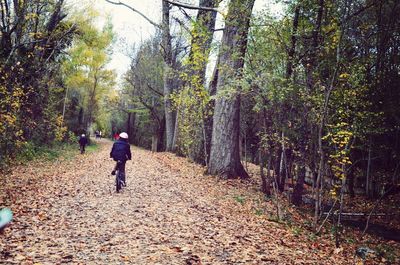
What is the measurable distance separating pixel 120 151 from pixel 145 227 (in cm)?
446

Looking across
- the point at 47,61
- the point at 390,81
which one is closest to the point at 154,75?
the point at 47,61

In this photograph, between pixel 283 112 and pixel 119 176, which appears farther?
pixel 119 176

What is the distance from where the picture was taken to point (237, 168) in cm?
1510

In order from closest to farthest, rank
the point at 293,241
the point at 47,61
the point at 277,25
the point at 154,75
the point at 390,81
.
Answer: the point at 293,241
the point at 277,25
the point at 390,81
the point at 47,61
the point at 154,75

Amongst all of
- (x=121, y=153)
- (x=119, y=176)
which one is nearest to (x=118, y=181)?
(x=119, y=176)

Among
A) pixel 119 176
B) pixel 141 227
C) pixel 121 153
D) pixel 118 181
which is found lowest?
pixel 141 227

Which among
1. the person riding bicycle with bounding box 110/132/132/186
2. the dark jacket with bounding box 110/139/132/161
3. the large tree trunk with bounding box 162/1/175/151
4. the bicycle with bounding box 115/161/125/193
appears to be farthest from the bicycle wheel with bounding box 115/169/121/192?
the large tree trunk with bounding box 162/1/175/151

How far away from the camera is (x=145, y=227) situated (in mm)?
7500

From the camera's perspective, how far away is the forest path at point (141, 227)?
19.3ft

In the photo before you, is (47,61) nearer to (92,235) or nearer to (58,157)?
(58,157)

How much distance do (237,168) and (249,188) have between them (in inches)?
55.6

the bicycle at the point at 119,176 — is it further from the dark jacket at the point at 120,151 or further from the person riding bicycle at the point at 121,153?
the dark jacket at the point at 120,151

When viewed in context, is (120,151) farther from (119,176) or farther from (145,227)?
(145,227)

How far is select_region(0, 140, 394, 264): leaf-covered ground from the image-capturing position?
590 centimetres
